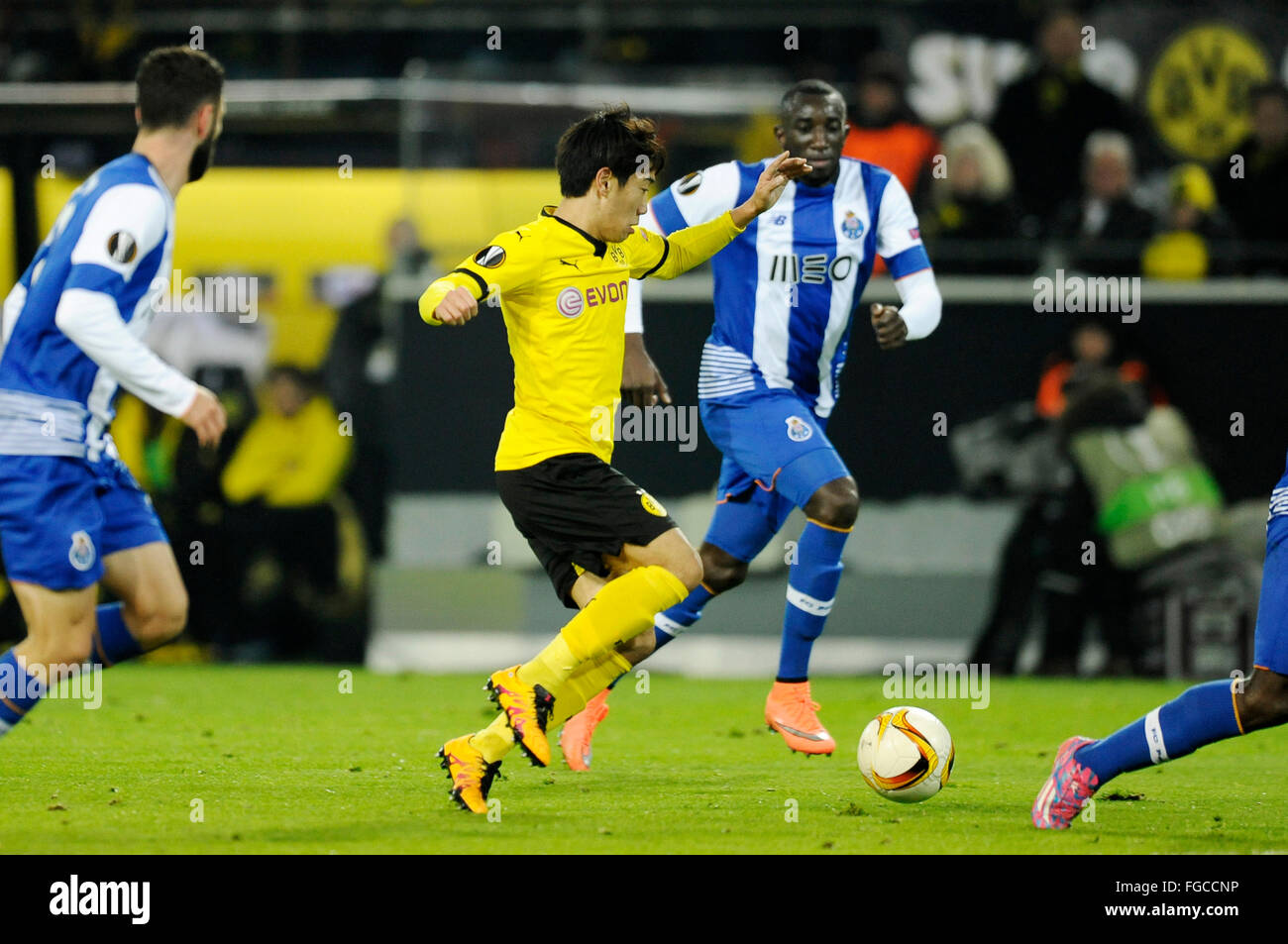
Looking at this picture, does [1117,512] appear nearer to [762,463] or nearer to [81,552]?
[762,463]

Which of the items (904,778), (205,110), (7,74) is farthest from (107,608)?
(7,74)

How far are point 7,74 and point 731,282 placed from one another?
31.1ft

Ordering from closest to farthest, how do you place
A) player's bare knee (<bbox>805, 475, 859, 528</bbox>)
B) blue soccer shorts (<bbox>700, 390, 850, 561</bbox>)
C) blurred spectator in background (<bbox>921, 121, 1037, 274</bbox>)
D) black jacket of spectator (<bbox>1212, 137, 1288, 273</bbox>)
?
1. player's bare knee (<bbox>805, 475, 859, 528</bbox>)
2. blue soccer shorts (<bbox>700, 390, 850, 561</bbox>)
3. blurred spectator in background (<bbox>921, 121, 1037, 274</bbox>)
4. black jacket of spectator (<bbox>1212, 137, 1288, 273</bbox>)

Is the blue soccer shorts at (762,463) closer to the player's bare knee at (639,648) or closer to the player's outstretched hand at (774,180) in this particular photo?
the player's bare knee at (639,648)

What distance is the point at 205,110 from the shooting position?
558 cm

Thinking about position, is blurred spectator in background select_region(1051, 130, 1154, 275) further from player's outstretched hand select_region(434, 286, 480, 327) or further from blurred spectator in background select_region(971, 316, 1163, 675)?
player's outstretched hand select_region(434, 286, 480, 327)

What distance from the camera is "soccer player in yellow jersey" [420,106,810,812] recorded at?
17.7 ft

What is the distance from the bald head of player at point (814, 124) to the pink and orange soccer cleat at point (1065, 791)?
2810 millimetres

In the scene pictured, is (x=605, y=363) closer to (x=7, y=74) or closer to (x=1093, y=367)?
(x=1093, y=367)

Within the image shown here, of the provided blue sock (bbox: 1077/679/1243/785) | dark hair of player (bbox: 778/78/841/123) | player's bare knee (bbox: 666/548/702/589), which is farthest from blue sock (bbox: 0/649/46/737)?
dark hair of player (bbox: 778/78/841/123)

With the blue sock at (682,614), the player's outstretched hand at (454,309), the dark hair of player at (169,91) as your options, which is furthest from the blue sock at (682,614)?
the dark hair of player at (169,91)

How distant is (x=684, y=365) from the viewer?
1060 cm

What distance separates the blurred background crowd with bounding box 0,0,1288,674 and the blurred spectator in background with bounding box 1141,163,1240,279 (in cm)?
2
